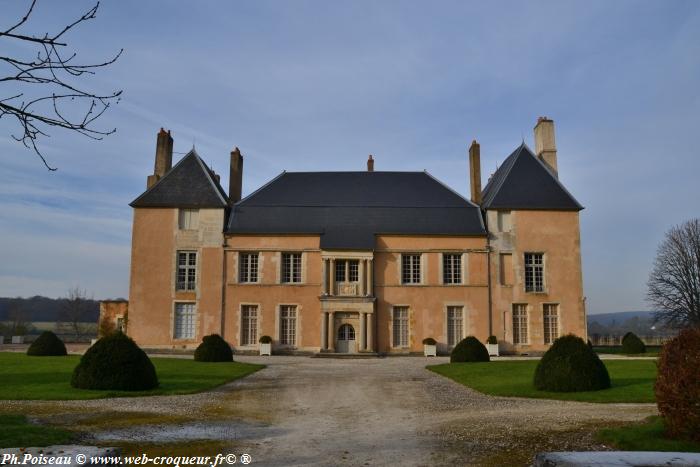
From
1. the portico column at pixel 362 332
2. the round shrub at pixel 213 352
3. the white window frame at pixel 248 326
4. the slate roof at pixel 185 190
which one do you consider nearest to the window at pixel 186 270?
the slate roof at pixel 185 190

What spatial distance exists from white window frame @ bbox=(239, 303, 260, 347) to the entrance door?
4.07 metres

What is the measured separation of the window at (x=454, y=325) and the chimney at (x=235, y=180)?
12684 mm

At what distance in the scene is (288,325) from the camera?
28047 millimetres

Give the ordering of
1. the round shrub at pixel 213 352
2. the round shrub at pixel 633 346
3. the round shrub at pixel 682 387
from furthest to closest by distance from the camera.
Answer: the round shrub at pixel 633 346
the round shrub at pixel 213 352
the round shrub at pixel 682 387

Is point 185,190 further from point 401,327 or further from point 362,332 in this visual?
point 401,327

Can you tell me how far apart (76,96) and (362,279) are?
23704 mm

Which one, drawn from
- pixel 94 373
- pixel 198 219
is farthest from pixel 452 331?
pixel 94 373

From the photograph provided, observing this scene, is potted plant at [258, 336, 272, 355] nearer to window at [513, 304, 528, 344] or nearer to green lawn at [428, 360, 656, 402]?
green lawn at [428, 360, 656, 402]

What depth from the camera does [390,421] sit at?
8.87m

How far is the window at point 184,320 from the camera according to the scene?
2789 centimetres

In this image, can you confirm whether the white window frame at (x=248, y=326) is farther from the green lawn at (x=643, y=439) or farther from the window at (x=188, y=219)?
the green lawn at (x=643, y=439)

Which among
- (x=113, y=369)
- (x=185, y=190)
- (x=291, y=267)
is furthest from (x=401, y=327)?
(x=113, y=369)

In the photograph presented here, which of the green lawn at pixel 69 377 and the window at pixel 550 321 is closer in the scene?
the green lawn at pixel 69 377

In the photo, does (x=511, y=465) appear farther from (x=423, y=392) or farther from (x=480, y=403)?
(x=423, y=392)
